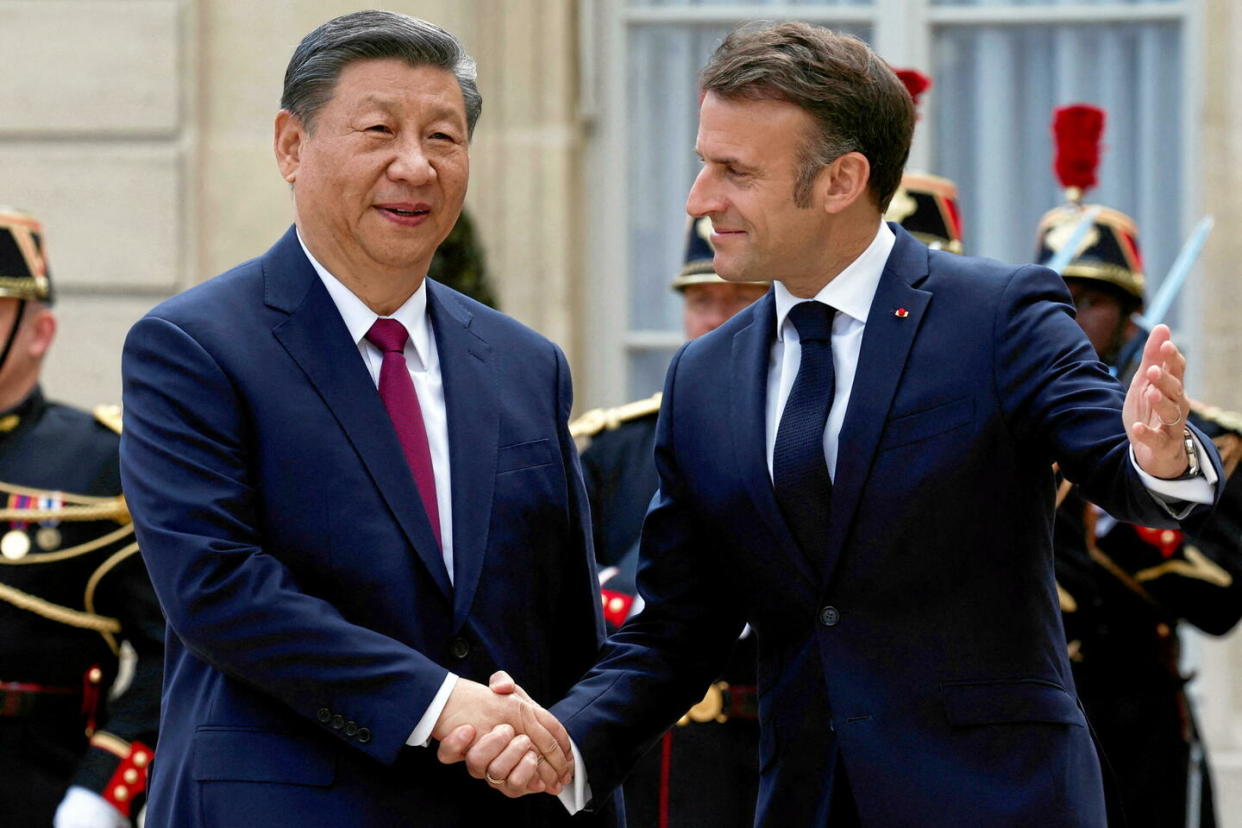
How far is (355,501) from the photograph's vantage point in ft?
10.0

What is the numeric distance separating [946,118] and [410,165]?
4.22m

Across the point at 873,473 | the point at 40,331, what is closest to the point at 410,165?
the point at 873,473


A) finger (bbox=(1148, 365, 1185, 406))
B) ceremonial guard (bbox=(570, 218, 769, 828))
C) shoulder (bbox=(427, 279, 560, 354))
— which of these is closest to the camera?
finger (bbox=(1148, 365, 1185, 406))

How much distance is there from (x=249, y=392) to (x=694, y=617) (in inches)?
32.9

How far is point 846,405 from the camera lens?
3.08m

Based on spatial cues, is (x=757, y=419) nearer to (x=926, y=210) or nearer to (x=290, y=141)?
(x=290, y=141)

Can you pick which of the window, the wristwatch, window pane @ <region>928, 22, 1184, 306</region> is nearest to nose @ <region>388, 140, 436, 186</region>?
the wristwatch

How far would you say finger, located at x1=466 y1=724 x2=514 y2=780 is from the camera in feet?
9.88

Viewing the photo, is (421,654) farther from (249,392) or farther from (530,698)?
(249,392)

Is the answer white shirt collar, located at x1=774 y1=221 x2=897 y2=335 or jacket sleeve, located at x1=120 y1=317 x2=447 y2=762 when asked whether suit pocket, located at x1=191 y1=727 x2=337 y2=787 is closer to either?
jacket sleeve, located at x1=120 y1=317 x2=447 y2=762

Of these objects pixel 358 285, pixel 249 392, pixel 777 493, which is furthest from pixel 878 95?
pixel 249 392

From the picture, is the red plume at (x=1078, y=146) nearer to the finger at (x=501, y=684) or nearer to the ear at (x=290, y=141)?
the ear at (x=290, y=141)

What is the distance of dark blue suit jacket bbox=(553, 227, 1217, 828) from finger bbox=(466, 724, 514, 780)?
417 mm

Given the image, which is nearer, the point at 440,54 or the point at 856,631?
the point at 856,631
